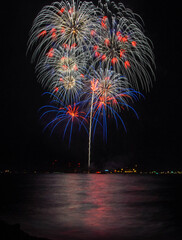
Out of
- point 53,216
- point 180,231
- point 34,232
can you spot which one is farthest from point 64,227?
point 180,231

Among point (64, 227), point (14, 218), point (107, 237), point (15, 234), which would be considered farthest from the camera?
point (14, 218)

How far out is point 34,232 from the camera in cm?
1778

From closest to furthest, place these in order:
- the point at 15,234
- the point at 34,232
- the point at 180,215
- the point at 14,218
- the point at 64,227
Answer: the point at 15,234 < the point at 34,232 < the point at 64,227 < the point at 14,218 < the point at 180,215

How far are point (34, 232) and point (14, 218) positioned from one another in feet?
18.7

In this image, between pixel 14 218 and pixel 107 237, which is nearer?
pixel 107 237

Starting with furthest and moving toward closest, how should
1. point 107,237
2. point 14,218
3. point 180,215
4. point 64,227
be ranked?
point 180,215, point 14,218, point 64,227, point 107,237

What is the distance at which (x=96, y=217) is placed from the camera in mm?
23766

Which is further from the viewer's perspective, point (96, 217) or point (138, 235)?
point (96, 217)

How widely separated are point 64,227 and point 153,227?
5.27 meters

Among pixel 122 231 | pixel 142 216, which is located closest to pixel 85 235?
pixel 122 231

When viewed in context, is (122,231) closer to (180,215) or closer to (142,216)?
(142,216)

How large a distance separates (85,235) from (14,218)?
8.11m

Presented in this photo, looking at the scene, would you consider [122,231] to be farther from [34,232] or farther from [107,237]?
[34,232]

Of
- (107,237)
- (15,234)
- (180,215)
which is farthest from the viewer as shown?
(180,215)
